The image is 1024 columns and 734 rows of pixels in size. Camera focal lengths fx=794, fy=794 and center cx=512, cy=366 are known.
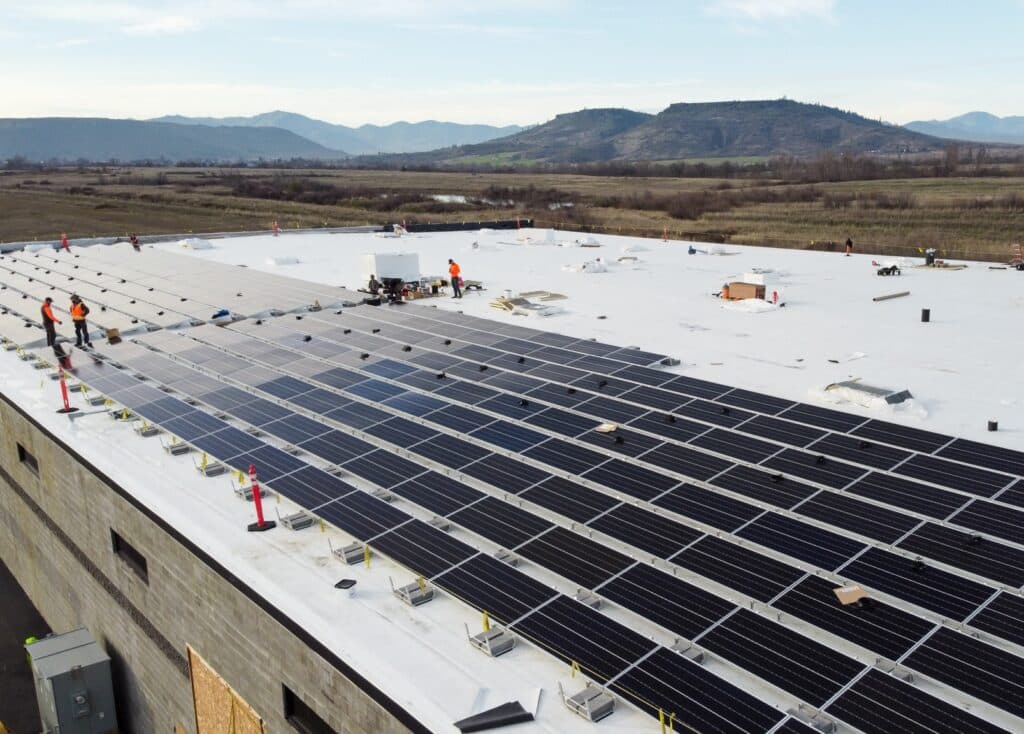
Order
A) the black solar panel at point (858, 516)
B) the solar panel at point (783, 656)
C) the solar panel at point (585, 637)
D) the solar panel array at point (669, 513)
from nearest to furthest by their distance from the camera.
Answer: the solar panel at point (783, 656), the solar panel array at point (669, 513), the solar panel at point (585, 637), the black solar panel at point (858, 516)

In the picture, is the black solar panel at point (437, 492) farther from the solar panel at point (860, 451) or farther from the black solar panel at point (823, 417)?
the black solar panel at point (823, 417)

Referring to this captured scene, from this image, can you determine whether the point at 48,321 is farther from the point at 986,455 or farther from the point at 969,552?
the point at 986,455

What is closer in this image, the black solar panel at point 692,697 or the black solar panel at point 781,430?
the black solar panel at point 692,697

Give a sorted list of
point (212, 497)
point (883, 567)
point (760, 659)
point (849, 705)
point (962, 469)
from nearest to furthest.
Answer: point (849, 705) → point (760, 659) → point (883, 567) → point (962, 469) → point (212, 497)

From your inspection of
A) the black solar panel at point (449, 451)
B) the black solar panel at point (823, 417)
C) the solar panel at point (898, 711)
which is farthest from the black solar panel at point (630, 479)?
the solar panel at point (898, 711)

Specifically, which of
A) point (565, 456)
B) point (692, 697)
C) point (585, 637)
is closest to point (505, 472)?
point (565, 456)

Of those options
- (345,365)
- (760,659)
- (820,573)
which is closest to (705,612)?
(760,659)

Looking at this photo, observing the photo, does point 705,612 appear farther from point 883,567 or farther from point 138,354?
point 138,354
